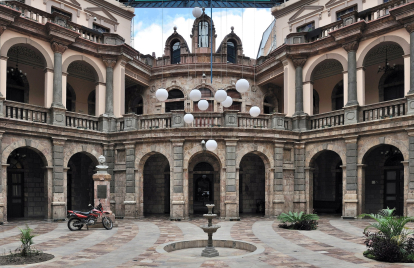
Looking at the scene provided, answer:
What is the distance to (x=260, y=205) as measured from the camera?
25.2 meters

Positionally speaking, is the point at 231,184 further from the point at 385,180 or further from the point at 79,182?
the point at 79,182

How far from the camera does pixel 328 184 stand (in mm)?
26141

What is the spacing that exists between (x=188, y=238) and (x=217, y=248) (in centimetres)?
158

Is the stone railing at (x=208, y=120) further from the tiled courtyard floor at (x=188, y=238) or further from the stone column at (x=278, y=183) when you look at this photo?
the tiled courtyard floor at (x=188, y=238)

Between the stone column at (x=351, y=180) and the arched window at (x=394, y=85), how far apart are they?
4.60 metres

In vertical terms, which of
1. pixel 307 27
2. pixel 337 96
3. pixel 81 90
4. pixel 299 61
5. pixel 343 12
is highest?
pixel 343 12

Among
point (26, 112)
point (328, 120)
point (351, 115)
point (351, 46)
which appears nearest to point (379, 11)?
point (351, 46)

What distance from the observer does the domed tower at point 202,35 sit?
28789mm

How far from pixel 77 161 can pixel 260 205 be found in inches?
470

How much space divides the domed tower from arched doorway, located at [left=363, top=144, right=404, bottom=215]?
13493 millimetres

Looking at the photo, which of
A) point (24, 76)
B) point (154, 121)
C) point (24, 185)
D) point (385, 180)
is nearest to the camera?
point (154, 121)

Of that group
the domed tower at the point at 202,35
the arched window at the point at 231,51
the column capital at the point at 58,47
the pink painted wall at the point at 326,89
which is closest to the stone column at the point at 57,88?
the column capital at the point at 58,47

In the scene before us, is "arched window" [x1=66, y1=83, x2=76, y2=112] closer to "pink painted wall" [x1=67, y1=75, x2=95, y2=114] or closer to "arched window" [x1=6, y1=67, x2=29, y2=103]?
"pink painted wall" [x1=67, y1=75, x2=95, y2=114]

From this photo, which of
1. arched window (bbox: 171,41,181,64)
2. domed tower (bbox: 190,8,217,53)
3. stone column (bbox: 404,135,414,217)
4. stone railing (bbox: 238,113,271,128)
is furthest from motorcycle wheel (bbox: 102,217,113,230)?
domed tower (bbox: 190,8,217,53)
